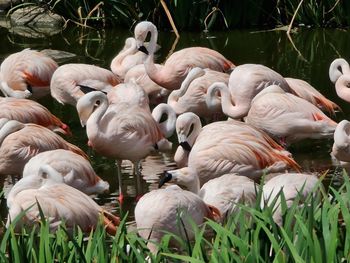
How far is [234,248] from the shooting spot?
3600 mm

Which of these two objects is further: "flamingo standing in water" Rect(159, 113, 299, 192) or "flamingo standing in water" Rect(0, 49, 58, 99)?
"flamingo standing in water" Rect(0, 49, 58, 99)

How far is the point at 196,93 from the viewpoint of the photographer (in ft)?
25.8

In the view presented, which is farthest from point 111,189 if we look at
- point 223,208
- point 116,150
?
point 223,208

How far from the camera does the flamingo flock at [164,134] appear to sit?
495 cm

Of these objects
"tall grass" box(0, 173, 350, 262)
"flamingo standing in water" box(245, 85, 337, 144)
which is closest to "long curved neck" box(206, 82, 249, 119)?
"flamingo standing in water" box(245, 85, 337, 144)

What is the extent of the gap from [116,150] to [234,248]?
291 centimetres

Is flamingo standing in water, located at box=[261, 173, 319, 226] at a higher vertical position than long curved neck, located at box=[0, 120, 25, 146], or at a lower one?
higher

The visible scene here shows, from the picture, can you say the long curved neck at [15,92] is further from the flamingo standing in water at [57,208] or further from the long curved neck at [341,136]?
the flamingo standing in water at [57,208]

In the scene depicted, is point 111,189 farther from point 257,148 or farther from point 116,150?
point 257,148

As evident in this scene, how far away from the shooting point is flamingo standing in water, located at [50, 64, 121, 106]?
26.7ft

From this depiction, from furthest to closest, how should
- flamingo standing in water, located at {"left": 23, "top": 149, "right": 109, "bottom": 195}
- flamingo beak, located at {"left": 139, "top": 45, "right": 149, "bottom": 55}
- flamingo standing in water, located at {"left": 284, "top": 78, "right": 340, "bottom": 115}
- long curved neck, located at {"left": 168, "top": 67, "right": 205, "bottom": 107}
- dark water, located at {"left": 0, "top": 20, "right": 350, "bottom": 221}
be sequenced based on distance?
1. flamingo beak, located at {"left": 139, "top": 45, "right": 149, "bottom": 55}
2. long curved neck, located at {"left": 168, "top": 67, "right": 205, "bottom": 107}
3. flamingo standing in water, located at {"left": 284, "top": 78, "right": 340, "bottom": 115}
4. dark water, located at {"left": 0, "top": 20, "right": 350, "bottom": 221}
5. flamingo standing in water, located at {"left": 23, "top": 149, "right": 109, "bottom": 195}

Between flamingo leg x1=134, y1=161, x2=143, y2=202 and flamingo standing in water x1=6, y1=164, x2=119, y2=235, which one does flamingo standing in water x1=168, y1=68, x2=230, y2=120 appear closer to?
flamingo leg x1=134, y1=161, x2=143, y2=202

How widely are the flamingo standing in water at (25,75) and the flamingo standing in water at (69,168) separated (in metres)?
2.59

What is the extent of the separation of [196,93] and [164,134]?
92cm
